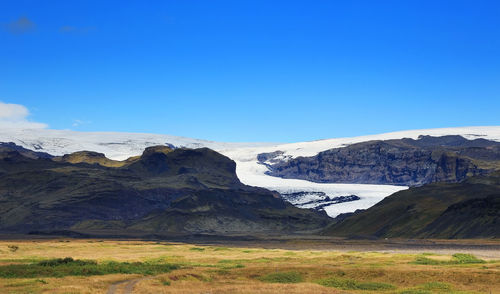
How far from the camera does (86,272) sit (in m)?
76.1

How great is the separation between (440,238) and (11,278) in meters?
149

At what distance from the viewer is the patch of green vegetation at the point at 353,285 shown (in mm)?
67625

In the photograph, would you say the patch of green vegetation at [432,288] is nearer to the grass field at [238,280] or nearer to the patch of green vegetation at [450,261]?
the grass field at [238,280]

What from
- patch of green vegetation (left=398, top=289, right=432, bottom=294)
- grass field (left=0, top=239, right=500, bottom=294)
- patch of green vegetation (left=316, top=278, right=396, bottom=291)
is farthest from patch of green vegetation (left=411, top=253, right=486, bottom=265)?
patch of green vegetation (left=398, top=289, right=432, bottom=294)

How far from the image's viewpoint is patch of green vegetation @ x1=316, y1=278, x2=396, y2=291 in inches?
2662

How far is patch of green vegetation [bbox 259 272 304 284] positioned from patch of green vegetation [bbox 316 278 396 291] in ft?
9.64

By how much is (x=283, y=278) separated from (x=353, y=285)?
800 centimetres

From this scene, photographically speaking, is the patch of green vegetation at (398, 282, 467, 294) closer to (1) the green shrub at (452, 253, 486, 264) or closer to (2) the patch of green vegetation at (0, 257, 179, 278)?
(2) the patch of green vegetation at (0, 257, 179, 278)

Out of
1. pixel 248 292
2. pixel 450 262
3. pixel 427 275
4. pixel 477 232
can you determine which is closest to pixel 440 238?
pixel 477 232

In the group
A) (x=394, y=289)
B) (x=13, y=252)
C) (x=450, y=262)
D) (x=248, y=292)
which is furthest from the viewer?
(x=13, y=252)

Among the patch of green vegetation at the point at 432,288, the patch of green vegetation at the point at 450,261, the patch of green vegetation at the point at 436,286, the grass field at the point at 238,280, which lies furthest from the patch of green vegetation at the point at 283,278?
the patch of green vegetation at the point at 450,261

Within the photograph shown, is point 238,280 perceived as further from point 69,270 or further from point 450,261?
point 450,261

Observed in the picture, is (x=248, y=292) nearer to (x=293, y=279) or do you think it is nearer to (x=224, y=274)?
(x=293, y=279)

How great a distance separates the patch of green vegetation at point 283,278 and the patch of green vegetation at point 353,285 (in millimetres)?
2940
